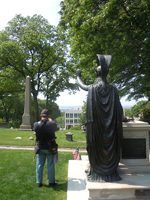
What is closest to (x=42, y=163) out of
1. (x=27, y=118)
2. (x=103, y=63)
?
(x=103, y=63)

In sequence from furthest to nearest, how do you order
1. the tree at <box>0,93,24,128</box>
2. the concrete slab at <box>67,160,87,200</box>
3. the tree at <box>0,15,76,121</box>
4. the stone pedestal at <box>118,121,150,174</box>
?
the tree at <box>0,93,24,128</box> → the tree at <box>0,15,76,121</box> → the stone pedestal at <box>118,121,150,174</box> → the concrete slab at <box>67,160,87,200</box>

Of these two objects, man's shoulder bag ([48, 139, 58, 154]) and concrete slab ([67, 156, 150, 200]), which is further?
man's shoulder bag ([48, 139, 58, 154])

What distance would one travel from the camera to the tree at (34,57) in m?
26.7

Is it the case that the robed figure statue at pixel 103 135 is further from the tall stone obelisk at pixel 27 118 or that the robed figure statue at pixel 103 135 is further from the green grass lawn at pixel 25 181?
the tall stone obelisk at pixel 27 118

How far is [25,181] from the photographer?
5.27m

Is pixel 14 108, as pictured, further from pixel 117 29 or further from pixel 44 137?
pixel 44 137

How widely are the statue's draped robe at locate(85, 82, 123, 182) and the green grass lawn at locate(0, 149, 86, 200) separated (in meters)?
1.16

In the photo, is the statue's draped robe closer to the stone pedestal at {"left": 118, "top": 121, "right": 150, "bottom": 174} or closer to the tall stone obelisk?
the stone pedestal at {"left": 118, "top": 121, "right": 150, "bottom": 174}

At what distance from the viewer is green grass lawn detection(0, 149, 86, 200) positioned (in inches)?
173

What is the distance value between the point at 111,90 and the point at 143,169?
229 cm

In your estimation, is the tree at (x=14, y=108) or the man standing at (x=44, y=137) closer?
the man standing at (x=44, y=137)

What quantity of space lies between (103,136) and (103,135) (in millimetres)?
24

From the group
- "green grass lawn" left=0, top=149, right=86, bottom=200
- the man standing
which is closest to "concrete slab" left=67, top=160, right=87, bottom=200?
"green grass lawn" left=0, top=149, right=86, bottom=200

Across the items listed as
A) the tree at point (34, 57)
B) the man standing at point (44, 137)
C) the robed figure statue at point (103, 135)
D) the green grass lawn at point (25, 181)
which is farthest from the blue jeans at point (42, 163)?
the tree at point (34, 57)
